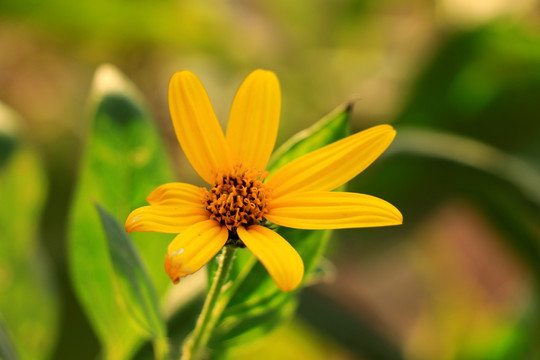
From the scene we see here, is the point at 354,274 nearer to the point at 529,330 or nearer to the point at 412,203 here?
the point at 412,203

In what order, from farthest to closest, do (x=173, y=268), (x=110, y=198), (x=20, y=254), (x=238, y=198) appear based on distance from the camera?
1. (x=20, y=254)
2. (x=110, y=198)
3. (x=238, y=198)
4. (x=173, y=268)

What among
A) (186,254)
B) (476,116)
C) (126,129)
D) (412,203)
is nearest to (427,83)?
(476,116)

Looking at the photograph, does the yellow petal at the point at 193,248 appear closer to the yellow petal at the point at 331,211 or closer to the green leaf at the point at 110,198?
the yellow petal at the point at 331,211

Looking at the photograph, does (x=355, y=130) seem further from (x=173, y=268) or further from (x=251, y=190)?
(x=173, y=268)

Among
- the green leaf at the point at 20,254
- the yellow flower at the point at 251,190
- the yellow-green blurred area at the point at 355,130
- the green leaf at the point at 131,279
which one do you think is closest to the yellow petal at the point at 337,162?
the yellow flower at the point at 251,190

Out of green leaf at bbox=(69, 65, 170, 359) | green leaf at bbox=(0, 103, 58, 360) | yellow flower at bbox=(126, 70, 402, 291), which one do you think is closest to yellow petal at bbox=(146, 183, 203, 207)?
yellow flower at bbox=(126, 70, 402, 291)

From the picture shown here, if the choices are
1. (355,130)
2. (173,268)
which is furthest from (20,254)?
(355,130)
